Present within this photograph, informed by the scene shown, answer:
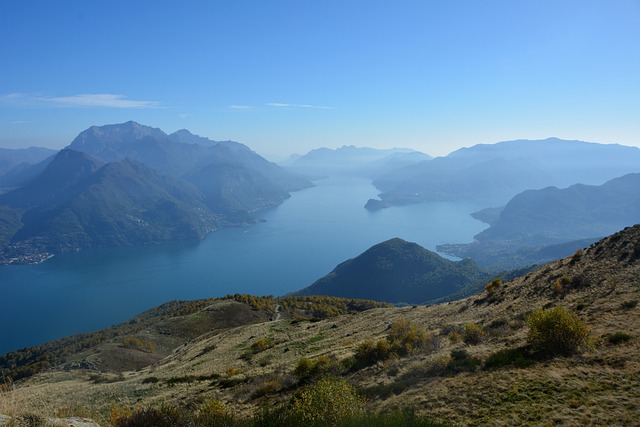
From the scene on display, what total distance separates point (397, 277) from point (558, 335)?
154849mm

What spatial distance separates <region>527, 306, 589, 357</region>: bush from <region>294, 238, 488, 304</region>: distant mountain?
134360 mm

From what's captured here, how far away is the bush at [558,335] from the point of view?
12188 mm

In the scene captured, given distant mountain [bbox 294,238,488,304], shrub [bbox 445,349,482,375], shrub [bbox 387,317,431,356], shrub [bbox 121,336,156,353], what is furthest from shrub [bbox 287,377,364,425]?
distant mountain [bbox 294,238,488,304]

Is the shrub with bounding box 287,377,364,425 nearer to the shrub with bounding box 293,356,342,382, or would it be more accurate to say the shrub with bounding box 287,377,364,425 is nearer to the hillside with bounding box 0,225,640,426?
the hillside with bounding box 0,225,640,426

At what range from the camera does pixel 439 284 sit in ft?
502

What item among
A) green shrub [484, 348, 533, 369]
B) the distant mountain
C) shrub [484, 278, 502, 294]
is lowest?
the distant mountain

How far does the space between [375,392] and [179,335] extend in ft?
169

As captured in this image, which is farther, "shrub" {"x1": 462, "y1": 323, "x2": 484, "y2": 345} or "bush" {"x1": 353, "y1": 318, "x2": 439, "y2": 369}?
"bush" {"x1": 353, "y1": 318, "x2": 439, "y2": 369}

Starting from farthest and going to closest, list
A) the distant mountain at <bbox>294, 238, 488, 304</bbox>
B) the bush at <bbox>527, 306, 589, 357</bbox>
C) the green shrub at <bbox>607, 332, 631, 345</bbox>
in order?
the distant mountain at <bbox>294, 238, 488, 304</bbox>, the bush at <bbox>527, 306, 589, 357</bbox>, the green shrub at <bbox>607, 332, 631, 345</bbox>

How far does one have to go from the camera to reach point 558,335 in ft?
40.4

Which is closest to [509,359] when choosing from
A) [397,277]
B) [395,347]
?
[395,347]

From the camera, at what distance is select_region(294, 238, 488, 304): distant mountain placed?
149625 millimetres

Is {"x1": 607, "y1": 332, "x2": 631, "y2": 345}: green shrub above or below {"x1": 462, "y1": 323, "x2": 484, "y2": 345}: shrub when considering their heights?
above

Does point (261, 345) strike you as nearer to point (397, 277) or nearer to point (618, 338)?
point (618, 338)
